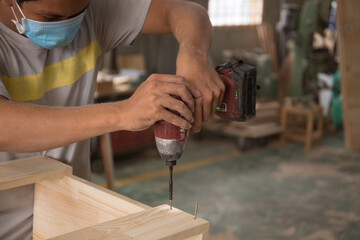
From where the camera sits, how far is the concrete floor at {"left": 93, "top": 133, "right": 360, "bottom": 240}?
10.9 feet

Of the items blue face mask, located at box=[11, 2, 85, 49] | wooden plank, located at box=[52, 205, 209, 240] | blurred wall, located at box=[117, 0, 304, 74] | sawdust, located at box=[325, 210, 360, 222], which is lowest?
sawdust, located at box=[325, 210, 360, 222]

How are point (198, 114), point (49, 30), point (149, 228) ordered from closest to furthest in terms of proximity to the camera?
point (149, 228), point (198, 114), point (49, 30)

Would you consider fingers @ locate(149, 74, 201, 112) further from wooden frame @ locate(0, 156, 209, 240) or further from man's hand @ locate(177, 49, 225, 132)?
wooden frame @ locate(0, 156, 209, 240)

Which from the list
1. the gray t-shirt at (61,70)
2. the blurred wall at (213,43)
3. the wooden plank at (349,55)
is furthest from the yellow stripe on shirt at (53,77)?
the wooden plank at (349,55)

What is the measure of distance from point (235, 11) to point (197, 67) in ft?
20.1

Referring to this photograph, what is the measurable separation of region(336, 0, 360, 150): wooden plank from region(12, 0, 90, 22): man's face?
4426 millimetres

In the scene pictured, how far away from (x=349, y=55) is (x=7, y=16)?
4.58 m

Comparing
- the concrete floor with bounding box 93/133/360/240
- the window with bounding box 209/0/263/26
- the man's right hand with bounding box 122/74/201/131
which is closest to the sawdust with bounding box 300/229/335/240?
the concrete floor with bounding box 93/133/360/240

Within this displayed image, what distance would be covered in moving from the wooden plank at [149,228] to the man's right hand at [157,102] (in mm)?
225

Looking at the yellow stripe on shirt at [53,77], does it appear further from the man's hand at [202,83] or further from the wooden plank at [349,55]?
the wooden plank at [349,55]

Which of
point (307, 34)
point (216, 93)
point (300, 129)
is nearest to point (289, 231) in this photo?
Answer: point (216, 93)

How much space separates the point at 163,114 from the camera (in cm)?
105

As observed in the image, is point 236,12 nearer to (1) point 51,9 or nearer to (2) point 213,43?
(2) point 213,43

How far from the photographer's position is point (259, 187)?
413cm
